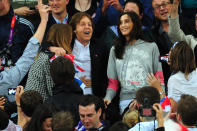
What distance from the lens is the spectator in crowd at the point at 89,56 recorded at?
660 centimetres

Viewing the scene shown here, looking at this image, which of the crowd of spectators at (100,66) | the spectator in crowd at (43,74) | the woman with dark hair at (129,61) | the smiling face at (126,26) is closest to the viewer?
the crowd of spectators at (100,66)

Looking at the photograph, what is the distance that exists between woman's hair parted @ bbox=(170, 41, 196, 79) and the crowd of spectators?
1 centimetres

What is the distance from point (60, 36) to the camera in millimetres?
6098

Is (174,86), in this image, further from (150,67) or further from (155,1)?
(155,1)

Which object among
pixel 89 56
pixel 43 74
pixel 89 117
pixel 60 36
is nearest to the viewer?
pixel 89 117

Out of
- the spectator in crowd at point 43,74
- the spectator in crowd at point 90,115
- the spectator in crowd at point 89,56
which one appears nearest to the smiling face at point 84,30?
the spectator in crowd at point 89,56

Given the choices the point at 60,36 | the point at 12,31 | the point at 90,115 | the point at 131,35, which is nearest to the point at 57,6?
the point at 12,31

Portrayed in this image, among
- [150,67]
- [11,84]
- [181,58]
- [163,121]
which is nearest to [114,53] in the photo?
[150,67]

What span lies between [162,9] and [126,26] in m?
1.01

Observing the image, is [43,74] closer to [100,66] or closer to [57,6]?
[100,66]

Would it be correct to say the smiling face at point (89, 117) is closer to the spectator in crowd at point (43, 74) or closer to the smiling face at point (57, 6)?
the spectator in crowd at point (43, 74)

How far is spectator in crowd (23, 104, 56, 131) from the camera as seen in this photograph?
14.3ft

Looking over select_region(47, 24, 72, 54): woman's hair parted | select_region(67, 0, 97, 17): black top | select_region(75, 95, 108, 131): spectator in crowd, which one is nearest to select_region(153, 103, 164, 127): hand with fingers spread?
select_region(75, 95, 108, 131): spectator in crowd

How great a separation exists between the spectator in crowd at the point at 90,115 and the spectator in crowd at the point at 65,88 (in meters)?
0.16
